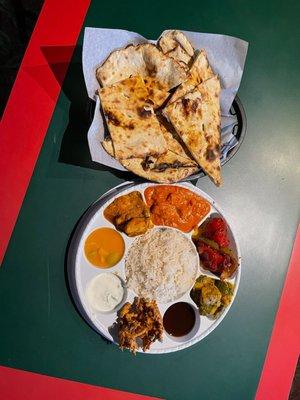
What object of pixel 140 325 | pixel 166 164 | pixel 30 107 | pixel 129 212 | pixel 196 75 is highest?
pixel 196 75

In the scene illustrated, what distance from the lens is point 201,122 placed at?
7.83 feet

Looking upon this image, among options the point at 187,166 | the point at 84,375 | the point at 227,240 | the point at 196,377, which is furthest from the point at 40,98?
the point at 196,377

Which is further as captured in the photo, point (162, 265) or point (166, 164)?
point (162, 265)

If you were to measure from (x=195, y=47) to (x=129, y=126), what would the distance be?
1.72 feet

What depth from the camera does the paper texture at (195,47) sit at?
2379mm

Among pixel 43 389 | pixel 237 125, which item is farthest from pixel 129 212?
Result: pixel 43 389

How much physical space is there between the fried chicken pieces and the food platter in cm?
4

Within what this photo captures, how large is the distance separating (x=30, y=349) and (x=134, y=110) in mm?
1273

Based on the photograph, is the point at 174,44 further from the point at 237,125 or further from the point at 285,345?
the point at 285,345

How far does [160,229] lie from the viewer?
2.62 meters

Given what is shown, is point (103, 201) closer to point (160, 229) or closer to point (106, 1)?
point (160, 229)

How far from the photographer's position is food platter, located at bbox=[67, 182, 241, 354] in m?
2.52

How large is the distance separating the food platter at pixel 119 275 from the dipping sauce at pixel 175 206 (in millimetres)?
22

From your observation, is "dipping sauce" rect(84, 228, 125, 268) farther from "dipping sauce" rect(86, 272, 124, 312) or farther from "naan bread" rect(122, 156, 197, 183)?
"naan bread" rect(122, 156, 197, 183)
